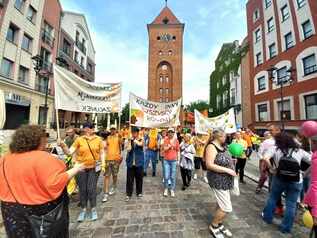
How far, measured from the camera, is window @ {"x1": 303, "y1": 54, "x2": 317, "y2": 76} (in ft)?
46.0

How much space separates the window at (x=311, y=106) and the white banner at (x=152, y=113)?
1366cm

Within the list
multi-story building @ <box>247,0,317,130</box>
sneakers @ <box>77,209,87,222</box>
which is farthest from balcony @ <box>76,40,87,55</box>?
sneakers @ <box>77,209,87,222</box>

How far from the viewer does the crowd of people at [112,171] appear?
1733 millimetres

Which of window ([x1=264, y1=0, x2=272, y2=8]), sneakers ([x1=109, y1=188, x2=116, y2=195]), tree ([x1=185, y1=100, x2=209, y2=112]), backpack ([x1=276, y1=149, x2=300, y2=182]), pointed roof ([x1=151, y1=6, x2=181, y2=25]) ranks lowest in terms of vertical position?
sneakers ([x1=109, y1=188, x2=116, y2=195])

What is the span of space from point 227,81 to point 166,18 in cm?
2240

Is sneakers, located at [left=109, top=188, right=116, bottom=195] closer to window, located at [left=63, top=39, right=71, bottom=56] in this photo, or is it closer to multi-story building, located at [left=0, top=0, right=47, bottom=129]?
multi-story building, located at [left=0, top=0, right=47, bottom=129]

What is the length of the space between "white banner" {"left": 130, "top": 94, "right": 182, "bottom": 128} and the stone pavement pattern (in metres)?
2.07

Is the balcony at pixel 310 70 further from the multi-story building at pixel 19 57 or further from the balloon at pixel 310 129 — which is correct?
the multi-story building at pixel 19 57

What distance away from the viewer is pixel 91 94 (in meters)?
4.39

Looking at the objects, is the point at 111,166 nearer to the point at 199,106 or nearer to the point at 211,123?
the point at 211,123

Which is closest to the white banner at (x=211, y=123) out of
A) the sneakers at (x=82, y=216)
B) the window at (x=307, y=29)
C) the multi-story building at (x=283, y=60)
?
the multi-story building at (x=283, y=60)

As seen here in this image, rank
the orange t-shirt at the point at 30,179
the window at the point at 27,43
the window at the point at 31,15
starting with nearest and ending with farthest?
the orange t-shirt at the point at 30,179 < the window at the point at 27,43 < the window at the point at 31,15

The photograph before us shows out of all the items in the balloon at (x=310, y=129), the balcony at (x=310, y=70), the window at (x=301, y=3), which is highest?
the window at (x=301, y=3)

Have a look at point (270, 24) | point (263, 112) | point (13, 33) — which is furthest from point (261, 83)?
point (13, 33)
